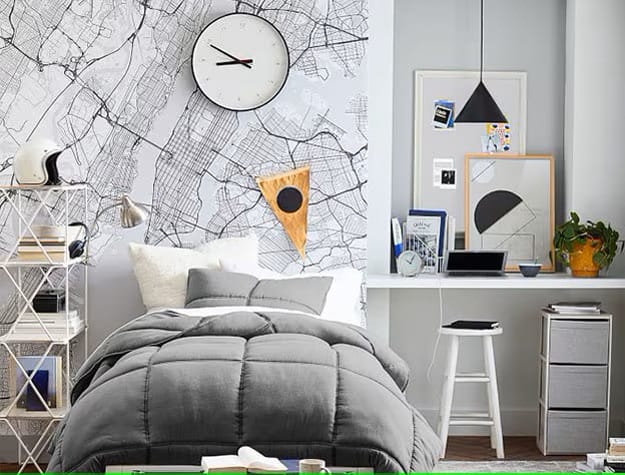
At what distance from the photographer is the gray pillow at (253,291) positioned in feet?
14.0

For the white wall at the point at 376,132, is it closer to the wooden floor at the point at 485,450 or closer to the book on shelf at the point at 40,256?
the wooden floor at the point at 485,450

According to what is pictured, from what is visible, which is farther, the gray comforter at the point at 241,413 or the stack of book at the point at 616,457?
the stack of book at the point at 616,457

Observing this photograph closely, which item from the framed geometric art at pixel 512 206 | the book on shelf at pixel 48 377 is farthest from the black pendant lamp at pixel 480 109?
the book on shelf at pixel 48 377

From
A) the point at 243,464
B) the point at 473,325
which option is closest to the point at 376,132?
the point at 473,325

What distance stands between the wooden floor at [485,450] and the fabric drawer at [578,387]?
265mm

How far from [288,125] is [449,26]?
116cm

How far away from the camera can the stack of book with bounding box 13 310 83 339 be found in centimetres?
446

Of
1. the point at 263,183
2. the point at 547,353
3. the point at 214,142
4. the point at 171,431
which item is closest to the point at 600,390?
the point at 547,353

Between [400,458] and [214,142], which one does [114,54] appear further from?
[400,458]

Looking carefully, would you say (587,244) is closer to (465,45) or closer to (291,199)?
(465,45)

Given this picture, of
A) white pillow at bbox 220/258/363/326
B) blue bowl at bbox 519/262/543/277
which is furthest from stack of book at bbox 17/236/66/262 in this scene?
blue bowl at bbox 519/262/543/277

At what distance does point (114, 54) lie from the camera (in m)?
4.78

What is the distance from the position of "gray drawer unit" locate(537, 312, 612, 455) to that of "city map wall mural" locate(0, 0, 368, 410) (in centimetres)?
108

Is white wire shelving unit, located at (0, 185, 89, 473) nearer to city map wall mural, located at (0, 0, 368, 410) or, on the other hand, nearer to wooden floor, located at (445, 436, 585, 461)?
city map wall mural, located at (0, 0, 368, 410)
